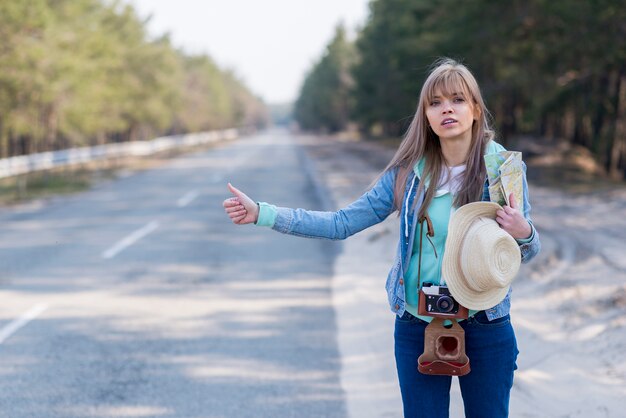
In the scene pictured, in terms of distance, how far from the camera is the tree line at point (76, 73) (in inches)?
1142

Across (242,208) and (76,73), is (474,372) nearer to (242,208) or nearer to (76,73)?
(242,208)

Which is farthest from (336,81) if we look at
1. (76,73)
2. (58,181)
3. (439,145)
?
(439,145)

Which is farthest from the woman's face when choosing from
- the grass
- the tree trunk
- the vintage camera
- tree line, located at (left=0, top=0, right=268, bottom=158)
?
tree line, located at (left=0, top=0, right=268, bottom=158)

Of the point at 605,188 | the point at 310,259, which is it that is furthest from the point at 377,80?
the point at 310,259

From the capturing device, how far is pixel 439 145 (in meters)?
2.91

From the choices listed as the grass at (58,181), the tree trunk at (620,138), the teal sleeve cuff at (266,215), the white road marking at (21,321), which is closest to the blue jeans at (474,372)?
the teal sleeve cuff at (266,215)

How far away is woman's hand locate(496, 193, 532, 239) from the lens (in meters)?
2.62

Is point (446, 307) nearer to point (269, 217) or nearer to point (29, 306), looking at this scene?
point (269, 217)

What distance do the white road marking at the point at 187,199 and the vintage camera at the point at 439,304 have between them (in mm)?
15318

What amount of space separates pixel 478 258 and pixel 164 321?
5169 mm

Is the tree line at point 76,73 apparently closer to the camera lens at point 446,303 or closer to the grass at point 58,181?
the grass at point 58,181

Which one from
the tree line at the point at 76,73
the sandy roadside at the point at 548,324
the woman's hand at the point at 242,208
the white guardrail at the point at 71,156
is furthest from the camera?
→ the tree line at the point at 76,73

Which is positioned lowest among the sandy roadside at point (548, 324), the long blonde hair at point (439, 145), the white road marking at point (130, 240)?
the white road marking at point (130, 240)

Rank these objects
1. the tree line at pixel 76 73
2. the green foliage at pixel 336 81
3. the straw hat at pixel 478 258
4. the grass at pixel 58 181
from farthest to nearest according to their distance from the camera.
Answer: the green foliage at pixel 336 81 < the tree line at pixel 76 73 < the grass at pixel 58 181 < the straw hat at pixel 478 258
